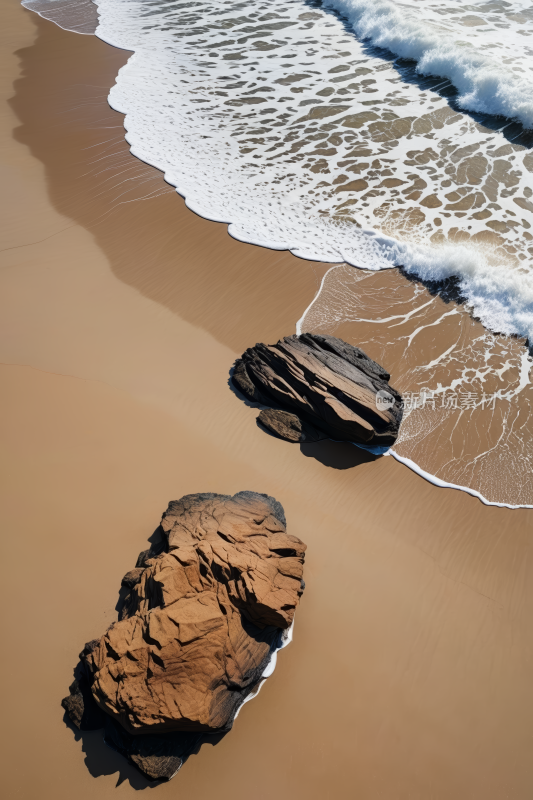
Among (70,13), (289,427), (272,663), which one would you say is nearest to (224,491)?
(289,427)

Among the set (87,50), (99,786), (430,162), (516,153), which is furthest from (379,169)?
(99,786)

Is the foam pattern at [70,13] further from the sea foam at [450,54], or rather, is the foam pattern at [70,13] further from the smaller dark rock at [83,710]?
the smaller dark rock at [83,710]

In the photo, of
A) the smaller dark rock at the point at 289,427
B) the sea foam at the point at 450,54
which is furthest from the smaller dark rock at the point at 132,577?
the sea foam at the point at 450,54

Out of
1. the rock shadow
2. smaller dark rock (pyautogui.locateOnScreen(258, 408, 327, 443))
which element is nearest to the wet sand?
the rock shadow

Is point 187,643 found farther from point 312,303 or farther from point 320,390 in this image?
point 312,303

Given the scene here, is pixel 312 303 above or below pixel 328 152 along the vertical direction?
below

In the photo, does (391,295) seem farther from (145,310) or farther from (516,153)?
(516,153)
